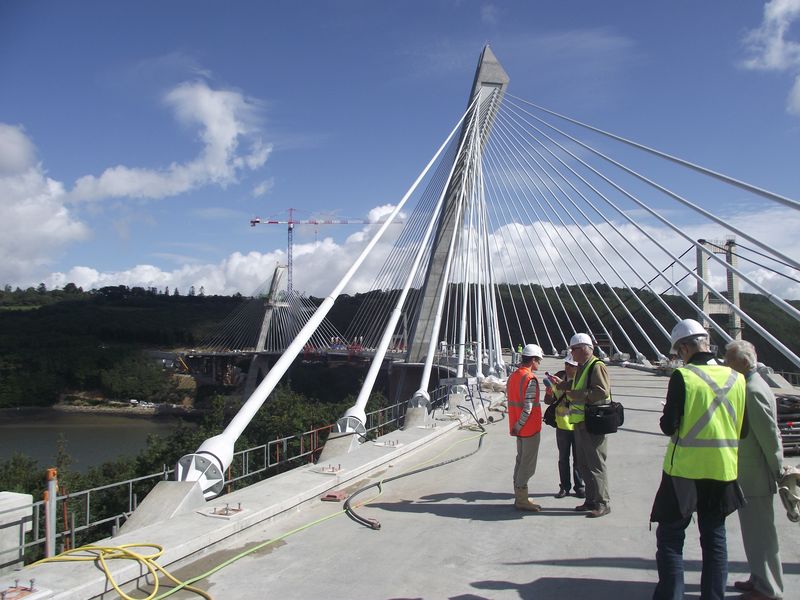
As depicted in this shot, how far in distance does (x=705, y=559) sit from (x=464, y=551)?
177cm

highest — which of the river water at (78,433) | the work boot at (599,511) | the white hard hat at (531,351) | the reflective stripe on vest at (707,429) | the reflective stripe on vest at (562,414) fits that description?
the white hard hat at (531,351)

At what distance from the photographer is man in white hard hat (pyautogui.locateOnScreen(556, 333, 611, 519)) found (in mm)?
5332

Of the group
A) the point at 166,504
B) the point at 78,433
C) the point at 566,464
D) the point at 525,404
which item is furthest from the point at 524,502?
the point at 78,433

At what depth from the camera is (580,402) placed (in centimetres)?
545

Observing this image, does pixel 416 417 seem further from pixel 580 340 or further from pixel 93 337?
pixel 93 337

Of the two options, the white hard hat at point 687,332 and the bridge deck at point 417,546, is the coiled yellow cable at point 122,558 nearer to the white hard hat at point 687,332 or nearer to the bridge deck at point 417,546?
the bridge deck at point 417,546

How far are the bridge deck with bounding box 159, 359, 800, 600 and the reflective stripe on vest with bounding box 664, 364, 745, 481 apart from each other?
1.00m

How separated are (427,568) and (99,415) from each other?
2739 inches

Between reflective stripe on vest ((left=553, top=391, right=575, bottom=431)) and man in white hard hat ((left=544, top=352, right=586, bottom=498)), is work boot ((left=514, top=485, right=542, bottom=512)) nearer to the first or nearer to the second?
man in white hard hat ((left=544, top=352, right=586, bottom=498))

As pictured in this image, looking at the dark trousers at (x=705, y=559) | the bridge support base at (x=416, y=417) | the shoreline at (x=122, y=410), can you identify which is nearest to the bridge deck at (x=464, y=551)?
the dark trousers at (x=705, y=559)

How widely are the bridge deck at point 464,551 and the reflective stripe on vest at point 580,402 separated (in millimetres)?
837

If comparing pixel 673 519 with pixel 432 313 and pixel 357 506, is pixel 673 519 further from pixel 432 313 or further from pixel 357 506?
pixel 432 313

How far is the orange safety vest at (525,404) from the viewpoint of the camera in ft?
19.0

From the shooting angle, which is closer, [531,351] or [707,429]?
[707,429]
